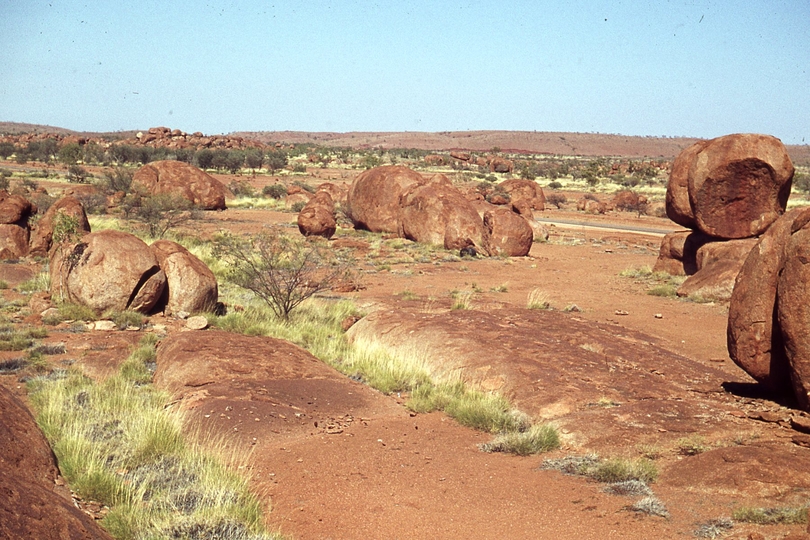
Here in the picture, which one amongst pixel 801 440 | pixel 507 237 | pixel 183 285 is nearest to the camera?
pixel 801 440

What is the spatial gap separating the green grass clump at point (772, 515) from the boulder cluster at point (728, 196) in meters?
11.9

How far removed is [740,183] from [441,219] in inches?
406

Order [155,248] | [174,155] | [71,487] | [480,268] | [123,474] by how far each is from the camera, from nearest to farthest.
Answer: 1. [71,487]
2. [123,474]
3. [155,248]
4. [480,268]
5. [174,155]

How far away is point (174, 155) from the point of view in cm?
6412

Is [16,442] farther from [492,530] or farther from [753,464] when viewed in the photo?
[753,464]

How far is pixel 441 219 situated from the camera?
82.5ft

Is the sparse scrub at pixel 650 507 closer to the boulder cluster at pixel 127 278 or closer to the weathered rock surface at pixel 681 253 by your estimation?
the boulder cluster at pixel 127 278

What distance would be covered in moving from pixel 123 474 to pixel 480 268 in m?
16.4

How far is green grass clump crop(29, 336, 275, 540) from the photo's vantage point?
5285 mm

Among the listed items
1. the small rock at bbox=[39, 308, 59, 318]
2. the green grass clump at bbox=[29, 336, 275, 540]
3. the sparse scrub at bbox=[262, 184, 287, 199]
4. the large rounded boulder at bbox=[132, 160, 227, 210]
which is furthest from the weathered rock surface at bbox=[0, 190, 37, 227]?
the sparse scrub at bbox=[262, 184, 287, 199]

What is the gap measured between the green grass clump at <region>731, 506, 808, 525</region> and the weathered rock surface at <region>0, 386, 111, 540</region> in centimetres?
442

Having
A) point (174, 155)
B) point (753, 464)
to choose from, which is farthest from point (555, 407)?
point (174, 155)

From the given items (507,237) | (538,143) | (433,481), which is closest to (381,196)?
(507,237)

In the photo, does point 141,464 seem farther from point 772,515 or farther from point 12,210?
point 12,210
